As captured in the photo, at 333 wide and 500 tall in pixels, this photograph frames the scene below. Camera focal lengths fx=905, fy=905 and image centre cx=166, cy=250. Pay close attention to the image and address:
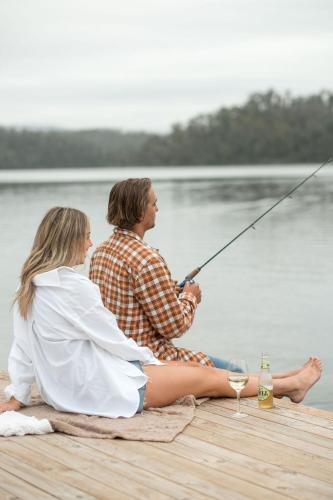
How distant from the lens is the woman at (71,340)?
3707 mm

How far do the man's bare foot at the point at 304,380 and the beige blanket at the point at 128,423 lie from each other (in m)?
0.63

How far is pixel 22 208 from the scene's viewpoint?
108 feet

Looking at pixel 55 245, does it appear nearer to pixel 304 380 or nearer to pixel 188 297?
pixel 188 297

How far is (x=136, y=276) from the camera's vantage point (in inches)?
158

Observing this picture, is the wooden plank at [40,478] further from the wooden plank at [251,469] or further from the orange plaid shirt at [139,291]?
the orange plaid shirt at [139,291]

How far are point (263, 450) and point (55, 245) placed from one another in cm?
117

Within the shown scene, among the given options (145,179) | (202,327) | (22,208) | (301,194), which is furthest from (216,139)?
(145,179)

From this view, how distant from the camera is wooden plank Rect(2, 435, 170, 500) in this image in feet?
10.1

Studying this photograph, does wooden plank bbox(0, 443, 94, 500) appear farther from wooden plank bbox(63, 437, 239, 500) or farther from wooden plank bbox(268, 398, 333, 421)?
wooden plank bbox(268, 398, 333, 421)

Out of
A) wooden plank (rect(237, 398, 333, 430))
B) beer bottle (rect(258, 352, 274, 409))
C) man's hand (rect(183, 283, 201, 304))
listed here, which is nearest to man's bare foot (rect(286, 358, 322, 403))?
wooden plank (rect(237, 398, 333, 430))

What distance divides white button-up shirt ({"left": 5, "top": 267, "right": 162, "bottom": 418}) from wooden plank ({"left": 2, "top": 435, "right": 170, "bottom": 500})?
0.25 m

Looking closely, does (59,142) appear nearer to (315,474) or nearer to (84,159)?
(84,159)

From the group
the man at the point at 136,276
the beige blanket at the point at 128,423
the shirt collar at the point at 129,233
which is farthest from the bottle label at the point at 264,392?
the shirt collar at the point at 129,233

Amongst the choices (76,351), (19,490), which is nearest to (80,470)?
(19,490)
